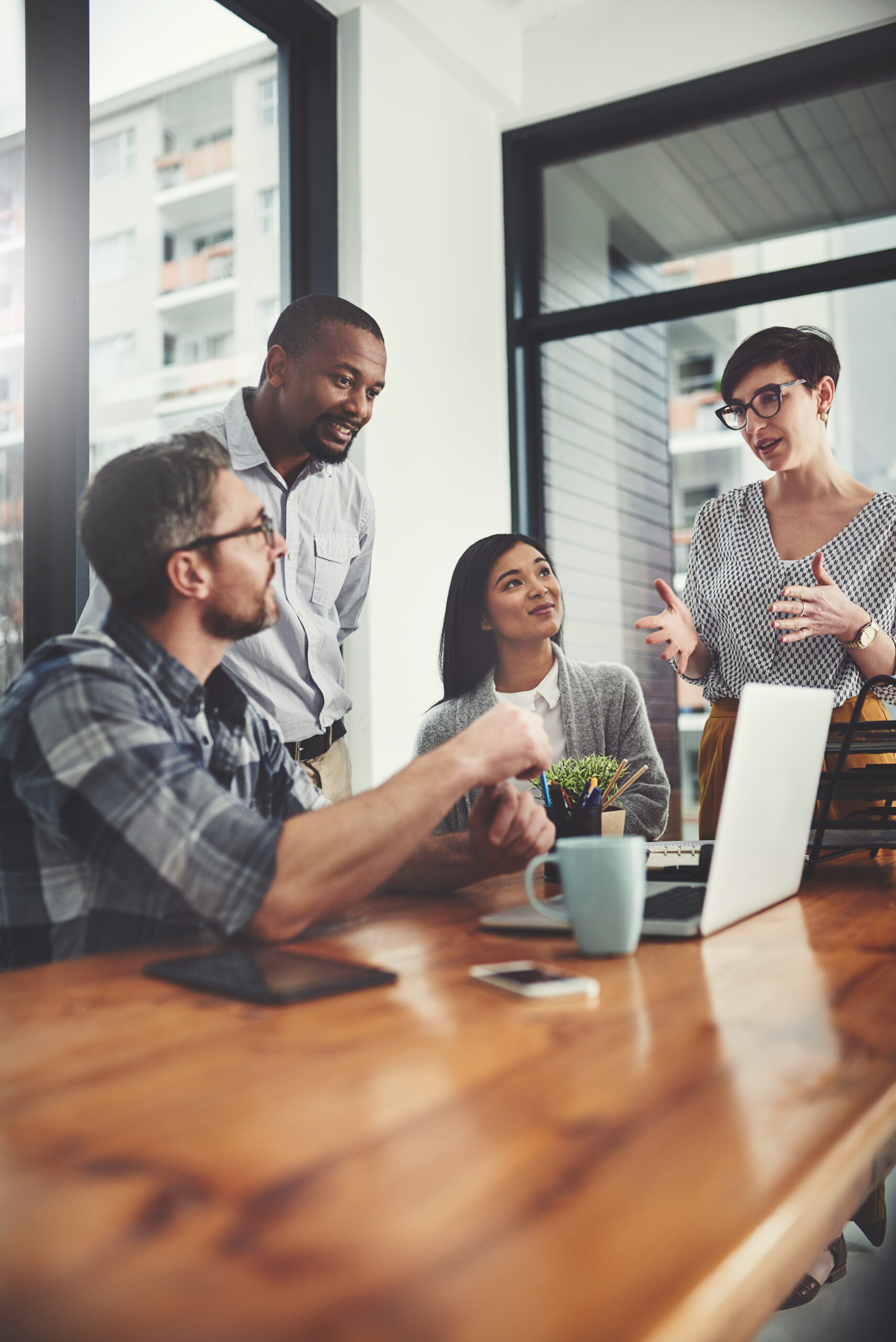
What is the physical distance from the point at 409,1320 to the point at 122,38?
2923mm

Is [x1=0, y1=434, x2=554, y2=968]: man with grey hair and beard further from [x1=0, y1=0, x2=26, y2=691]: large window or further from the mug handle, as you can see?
[x1=0, y1=0, x2=26, y2=691]: large window

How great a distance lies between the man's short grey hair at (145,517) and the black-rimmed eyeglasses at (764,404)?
4.24 feet

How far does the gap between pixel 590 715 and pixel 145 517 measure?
1.32 m

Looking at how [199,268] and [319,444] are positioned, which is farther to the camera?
[199,268]

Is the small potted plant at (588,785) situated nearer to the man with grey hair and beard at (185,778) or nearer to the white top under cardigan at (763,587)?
the man with grey hair and beard at (185,778)

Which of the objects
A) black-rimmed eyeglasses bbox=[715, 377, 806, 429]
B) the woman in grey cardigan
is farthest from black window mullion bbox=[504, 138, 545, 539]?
black-rimmed eyeglasses bbox=[715, 377, 806, 429]

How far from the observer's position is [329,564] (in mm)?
2541

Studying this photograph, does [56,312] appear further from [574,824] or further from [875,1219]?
[875,1219]

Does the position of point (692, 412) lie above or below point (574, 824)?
above

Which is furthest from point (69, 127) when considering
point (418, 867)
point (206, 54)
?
point (418, 867)

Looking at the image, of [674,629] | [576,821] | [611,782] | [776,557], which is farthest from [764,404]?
[576,821]

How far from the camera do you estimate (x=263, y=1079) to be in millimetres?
657

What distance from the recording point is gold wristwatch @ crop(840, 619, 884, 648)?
2.00 meters

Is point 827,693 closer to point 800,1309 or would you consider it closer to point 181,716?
point 181,716
